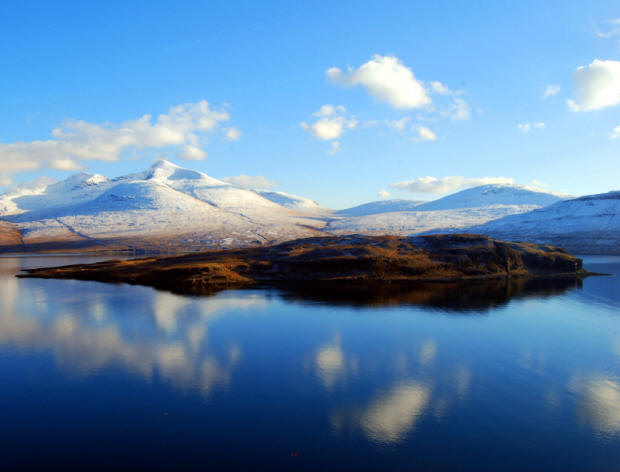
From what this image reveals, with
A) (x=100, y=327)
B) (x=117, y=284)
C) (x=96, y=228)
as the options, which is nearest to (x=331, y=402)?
(x=100, y=327)

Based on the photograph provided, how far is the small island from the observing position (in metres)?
66.8

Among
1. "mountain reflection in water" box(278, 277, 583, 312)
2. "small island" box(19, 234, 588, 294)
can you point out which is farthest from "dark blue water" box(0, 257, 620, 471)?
"small island" box(19, 234, 588, 294)

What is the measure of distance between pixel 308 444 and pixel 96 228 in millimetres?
206533

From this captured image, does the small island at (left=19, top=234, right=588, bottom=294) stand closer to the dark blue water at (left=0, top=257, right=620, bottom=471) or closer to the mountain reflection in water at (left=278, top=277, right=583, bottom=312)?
the mountain reflection in water at (left=278, top=277, right=583, bottom=312)

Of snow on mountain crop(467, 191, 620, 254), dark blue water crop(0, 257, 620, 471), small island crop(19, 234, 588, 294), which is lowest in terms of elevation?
dark blue water crop(0, 257, 620, 471)

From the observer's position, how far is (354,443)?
58.3 feet

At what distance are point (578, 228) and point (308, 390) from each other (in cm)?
18734

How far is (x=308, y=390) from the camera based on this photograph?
23297 mm

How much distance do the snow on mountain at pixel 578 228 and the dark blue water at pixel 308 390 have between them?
130m

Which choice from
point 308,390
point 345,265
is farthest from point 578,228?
point 308,390

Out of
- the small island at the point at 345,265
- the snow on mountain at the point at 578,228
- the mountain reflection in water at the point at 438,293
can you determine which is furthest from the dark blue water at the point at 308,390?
the snow on mountain at the point at 578,228

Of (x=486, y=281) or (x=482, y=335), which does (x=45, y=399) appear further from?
(x=486, y=281)

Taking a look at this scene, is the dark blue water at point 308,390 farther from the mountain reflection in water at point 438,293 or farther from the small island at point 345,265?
the small island at point 345,265

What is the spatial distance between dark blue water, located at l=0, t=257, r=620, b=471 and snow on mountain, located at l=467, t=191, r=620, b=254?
130281 mm
